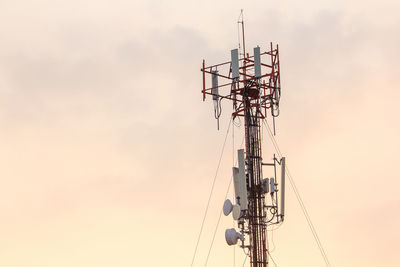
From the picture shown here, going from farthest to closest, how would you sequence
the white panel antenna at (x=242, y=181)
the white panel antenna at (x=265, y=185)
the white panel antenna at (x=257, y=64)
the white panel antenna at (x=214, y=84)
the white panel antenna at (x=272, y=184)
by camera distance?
1. the white panel antenna at (x=214, y=84)
2. the white panel antenna at (x=257, y=64)
3. the white panel antenna at (x=272, y=184)
4. the white panel antenna at (x=265, y=185)
5. the white panel antenna at (x=242, y=181)

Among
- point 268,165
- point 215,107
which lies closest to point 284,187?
point 268,165

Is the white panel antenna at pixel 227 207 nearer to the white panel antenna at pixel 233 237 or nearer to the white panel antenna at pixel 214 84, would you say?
the white panel antenna at pixel 233 237

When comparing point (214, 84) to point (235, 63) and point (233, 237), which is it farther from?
point (233, 237)

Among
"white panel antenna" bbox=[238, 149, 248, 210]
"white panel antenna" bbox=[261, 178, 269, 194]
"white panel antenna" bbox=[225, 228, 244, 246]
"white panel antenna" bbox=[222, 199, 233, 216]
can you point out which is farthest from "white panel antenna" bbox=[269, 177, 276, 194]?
"white panel antenna" bbox=[225, 228, 244, 246]

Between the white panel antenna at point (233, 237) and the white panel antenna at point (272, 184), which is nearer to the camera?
the white panel antenna at point (233, 237)

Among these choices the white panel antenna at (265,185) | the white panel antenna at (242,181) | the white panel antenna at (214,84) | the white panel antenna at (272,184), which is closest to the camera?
the white panel antenna at (242,181)

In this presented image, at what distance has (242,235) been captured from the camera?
248 feet

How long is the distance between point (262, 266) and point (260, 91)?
10.7 metres

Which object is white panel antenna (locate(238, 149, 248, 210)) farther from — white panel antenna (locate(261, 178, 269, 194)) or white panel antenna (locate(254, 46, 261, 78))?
white panel antenna (locate(254, 46, 261, 78))

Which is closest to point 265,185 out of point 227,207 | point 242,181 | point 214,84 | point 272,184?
point 272,184

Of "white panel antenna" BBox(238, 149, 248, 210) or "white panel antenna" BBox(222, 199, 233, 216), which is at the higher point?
"white panel antenna" BBox(238, 149, 248, 210)

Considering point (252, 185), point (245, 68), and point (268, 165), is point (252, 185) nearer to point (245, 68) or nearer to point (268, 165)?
point (268, 165)

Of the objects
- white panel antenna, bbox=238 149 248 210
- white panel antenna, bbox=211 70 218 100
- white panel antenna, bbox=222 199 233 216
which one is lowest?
white panel antenna, bbox=222 199 233 216

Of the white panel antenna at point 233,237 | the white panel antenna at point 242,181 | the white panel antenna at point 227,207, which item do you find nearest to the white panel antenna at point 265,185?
the white panel antenna at point 242,181
